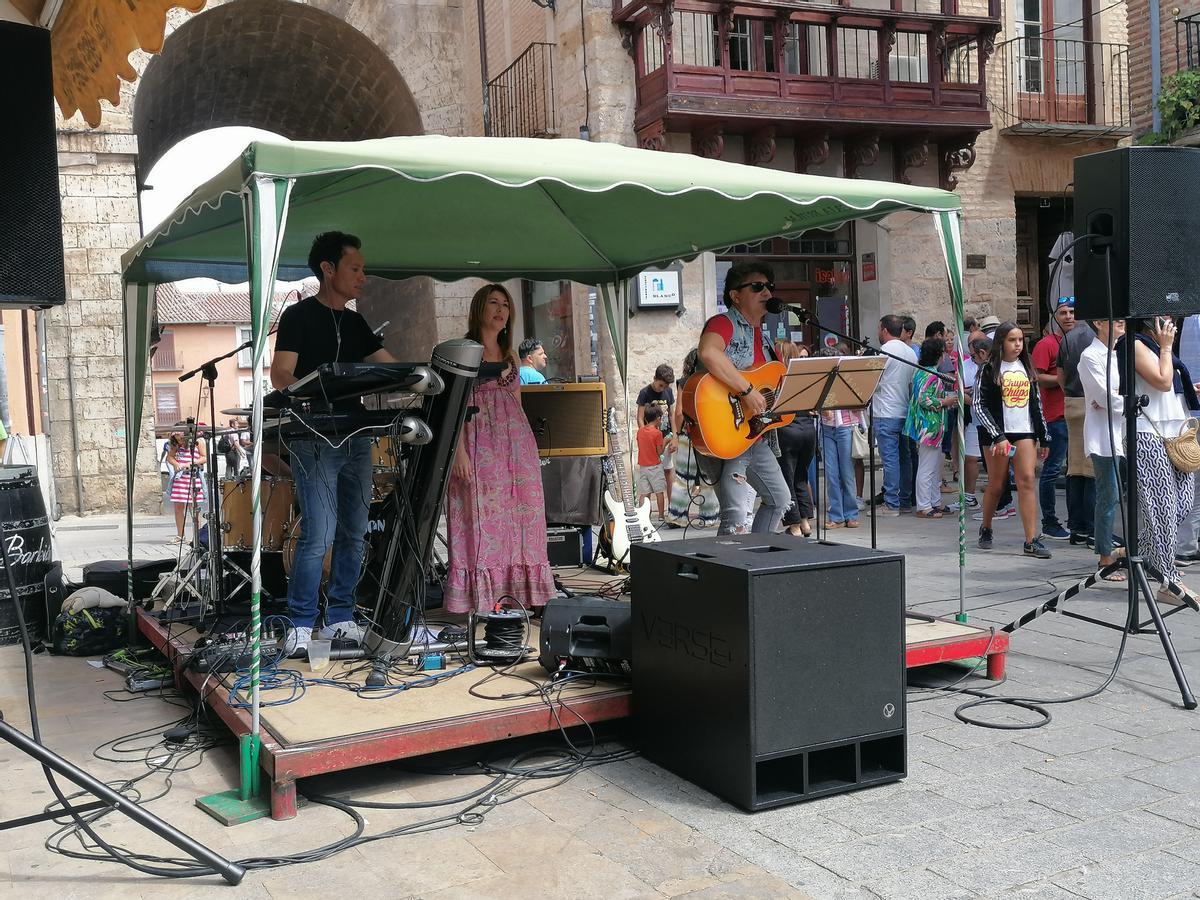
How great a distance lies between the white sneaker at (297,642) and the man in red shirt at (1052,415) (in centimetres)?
627

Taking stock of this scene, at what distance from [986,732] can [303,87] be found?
52.8 ft

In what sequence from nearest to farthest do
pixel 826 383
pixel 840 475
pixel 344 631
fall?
pixel 344 631, pixel 826 383, pixel 840 475

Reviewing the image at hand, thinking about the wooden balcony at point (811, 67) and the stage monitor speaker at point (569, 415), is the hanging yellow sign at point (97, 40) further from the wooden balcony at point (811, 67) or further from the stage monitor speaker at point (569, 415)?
the wooden balcony at point (811, 67)

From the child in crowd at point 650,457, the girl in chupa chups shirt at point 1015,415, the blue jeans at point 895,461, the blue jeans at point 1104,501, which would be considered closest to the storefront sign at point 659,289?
the child in crowd at point 650,457

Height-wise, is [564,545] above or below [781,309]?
below

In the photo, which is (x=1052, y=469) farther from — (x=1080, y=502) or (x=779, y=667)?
(x=779, y=667)

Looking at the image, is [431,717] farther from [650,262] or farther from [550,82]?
[550,82]

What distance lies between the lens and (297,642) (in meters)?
4.85

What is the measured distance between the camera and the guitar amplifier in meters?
7.38

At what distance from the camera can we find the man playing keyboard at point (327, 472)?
4840 millimetres

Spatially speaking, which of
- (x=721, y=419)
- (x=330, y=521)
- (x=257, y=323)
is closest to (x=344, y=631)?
(x=330, y=521)

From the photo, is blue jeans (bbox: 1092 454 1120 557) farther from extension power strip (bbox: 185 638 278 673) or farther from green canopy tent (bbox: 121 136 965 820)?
extension power strip (bbox: 185 638 278 673)

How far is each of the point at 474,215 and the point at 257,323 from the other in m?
2.97

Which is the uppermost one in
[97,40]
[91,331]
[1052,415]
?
[97,40]
